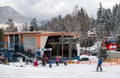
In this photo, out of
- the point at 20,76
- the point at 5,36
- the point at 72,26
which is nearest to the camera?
the point at 20,76

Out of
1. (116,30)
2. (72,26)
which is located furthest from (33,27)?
(116,30)

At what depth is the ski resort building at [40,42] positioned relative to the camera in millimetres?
46688

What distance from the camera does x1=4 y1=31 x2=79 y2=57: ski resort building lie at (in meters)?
46.7

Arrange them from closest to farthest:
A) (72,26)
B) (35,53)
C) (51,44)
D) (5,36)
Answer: (35,53) → (51,44) → (5,36) → (72,26)

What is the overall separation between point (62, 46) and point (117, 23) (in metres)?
61.0

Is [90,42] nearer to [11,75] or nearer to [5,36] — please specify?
[5,36]

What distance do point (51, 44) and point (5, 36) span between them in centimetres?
975

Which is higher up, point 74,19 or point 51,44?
point 74,19

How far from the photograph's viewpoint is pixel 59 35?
4909 cm

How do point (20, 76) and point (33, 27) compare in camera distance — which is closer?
point (20, 76)

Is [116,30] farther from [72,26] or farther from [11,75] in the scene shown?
[11,75]

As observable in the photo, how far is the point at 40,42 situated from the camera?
46.4 m

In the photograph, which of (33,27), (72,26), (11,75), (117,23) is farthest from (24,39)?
(117,23)

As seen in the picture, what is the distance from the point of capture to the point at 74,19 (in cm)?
10612
